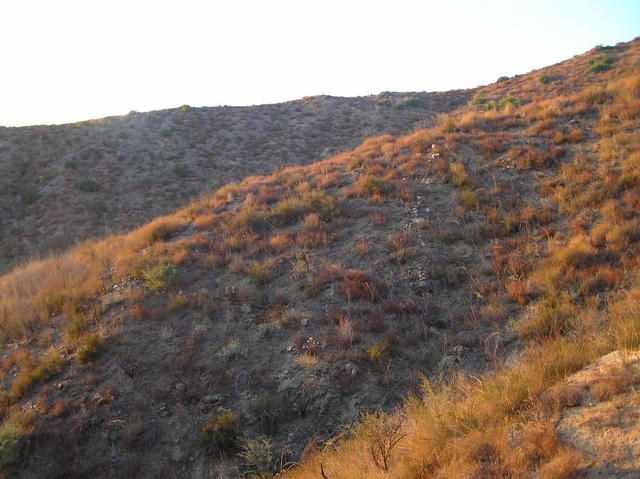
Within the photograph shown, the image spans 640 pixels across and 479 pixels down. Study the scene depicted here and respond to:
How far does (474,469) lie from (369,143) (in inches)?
530

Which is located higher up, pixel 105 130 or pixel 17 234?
pixel 105 130

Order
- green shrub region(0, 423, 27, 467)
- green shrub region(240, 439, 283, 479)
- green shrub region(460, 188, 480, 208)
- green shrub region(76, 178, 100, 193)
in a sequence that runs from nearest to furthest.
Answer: green shrub region(240, 439, 283, 479) < green shrub region(0, 423, 27, 467) < green shrub region(460, 188, 480, 208) < green shrub region(76, 178, 100, 193)

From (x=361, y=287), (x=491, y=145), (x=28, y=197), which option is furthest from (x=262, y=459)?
(x=28, y=197)

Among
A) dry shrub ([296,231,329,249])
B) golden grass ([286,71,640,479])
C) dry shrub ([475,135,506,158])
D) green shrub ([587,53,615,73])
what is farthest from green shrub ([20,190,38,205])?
green shrub ([587,53,615,73])

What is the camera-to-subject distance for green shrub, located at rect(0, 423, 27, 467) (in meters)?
5.33

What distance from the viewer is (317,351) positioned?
6.70m

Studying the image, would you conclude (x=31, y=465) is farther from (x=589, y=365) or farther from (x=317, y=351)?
(x=589, y=365)

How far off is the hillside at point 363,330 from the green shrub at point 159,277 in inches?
1.7

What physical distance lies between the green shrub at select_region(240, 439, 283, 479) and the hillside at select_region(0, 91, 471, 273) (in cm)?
1282

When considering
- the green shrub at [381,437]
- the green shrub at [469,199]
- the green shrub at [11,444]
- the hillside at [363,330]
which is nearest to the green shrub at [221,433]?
the hillside at [363,330]

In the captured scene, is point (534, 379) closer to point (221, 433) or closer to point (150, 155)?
point (221, 433)

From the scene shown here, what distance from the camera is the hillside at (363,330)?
3957 mm

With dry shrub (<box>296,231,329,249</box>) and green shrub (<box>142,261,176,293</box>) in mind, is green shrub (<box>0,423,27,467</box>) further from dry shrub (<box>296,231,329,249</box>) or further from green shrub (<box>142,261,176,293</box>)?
dry shrub (<box>296,231,329,249</box>)

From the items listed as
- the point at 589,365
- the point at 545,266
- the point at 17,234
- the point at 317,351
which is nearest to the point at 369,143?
the point at 545,266
